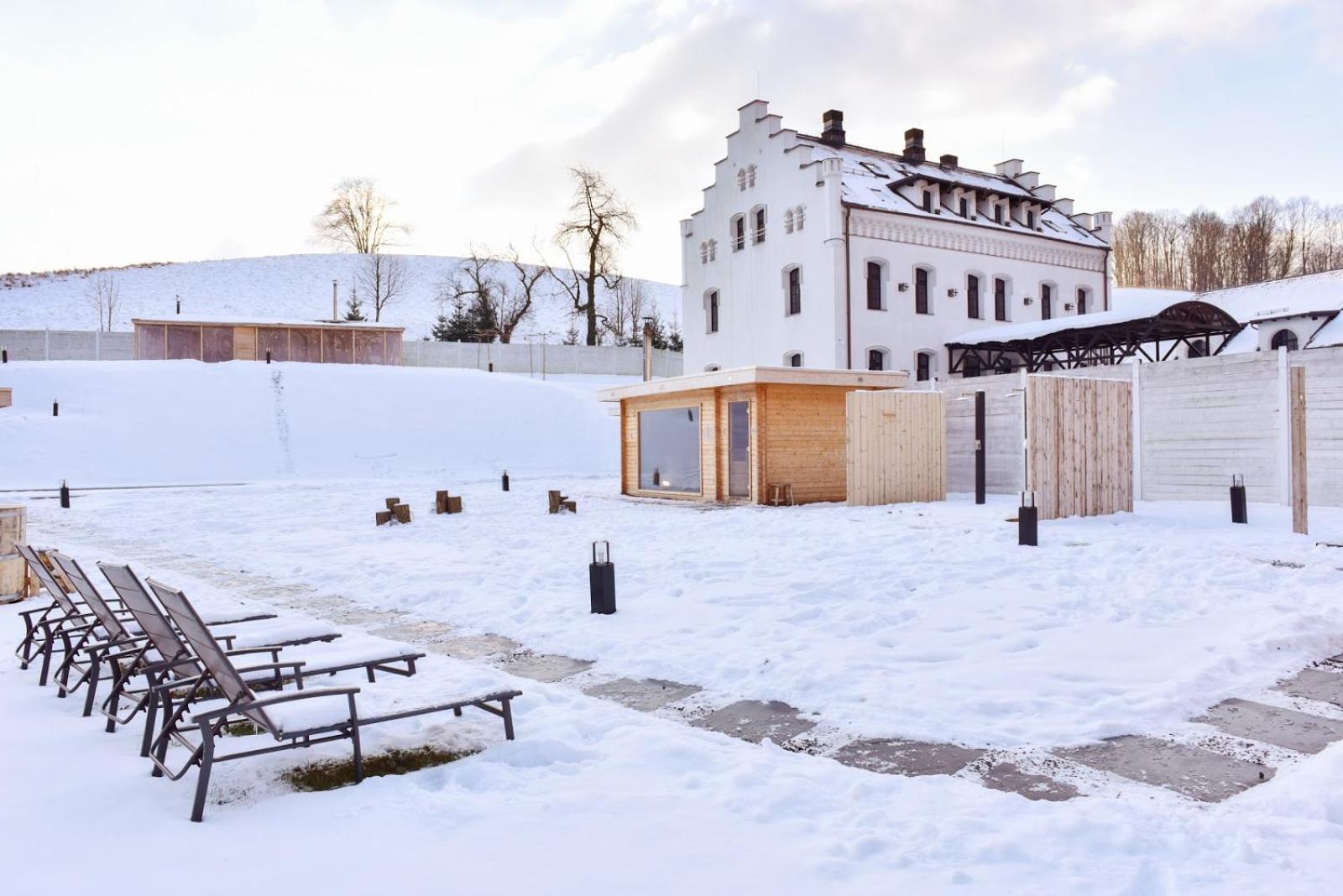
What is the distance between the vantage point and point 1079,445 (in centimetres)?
1415

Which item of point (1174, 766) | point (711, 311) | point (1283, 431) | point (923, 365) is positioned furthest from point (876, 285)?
point (1174, 766)

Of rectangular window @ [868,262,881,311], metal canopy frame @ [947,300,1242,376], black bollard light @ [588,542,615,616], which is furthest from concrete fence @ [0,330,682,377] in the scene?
black bollard light @ [588,542,615,616]

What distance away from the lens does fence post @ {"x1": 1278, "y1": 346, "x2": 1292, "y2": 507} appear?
45.7 ft

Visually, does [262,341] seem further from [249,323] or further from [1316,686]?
[1316,686]

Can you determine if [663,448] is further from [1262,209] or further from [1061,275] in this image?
[1262,209]

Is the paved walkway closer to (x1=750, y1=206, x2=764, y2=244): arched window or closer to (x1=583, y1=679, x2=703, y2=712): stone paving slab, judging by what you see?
(x1=583, y1=679, x2=703, y2=712): stone paving slab

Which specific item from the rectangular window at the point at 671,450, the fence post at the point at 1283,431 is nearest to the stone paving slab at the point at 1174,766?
the fence post at the point at 1283,431

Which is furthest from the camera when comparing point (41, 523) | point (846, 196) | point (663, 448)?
point (846, 196)

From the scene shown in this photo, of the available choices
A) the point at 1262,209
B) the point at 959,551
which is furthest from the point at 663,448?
the point at 1262,209

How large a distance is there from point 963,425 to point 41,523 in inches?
691

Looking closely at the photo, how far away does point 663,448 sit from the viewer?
21.1 meters

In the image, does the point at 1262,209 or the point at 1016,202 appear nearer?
the point at 1016,202

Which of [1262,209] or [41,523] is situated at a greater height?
[1262,209]

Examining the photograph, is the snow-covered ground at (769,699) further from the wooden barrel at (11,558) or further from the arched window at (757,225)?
the arched window at (757,225)
